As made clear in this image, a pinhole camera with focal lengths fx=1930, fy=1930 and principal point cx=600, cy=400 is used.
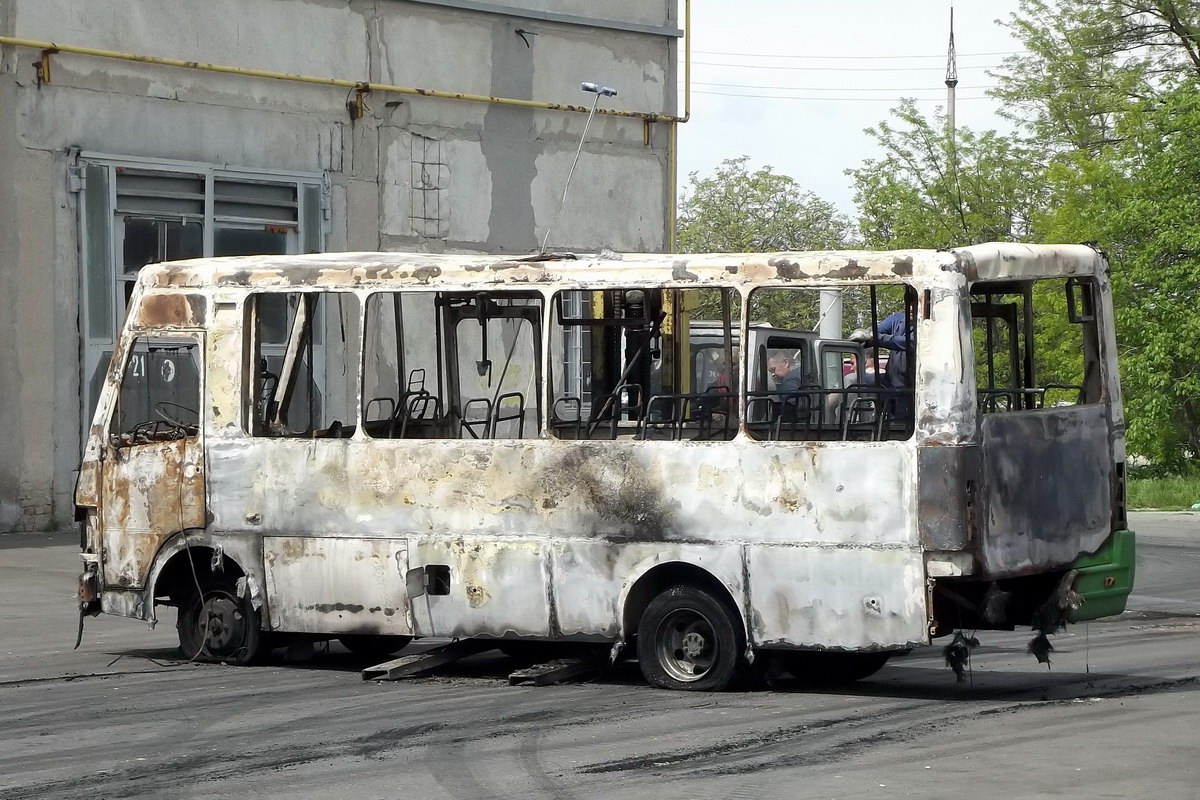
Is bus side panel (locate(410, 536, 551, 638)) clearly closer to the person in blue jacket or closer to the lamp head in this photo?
the person in blue jacket

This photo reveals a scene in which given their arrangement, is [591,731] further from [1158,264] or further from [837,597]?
[1158,264]

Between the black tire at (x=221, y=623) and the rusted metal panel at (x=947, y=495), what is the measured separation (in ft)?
14.8

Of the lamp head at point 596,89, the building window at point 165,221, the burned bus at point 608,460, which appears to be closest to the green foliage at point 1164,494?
the lamp head at point 596,89

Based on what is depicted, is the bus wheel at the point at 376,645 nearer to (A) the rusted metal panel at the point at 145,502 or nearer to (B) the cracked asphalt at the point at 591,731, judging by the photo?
(B) the cracked asphalt at the point at 591,731

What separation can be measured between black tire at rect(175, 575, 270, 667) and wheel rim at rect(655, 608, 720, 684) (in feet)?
9.27

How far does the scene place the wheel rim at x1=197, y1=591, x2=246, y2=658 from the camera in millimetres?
12523

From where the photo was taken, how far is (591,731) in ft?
31.3

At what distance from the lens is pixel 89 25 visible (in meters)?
22.6

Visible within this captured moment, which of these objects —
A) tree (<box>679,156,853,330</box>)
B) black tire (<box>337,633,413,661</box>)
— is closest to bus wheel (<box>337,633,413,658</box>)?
black tire (<box>337,633,413,661</box>)

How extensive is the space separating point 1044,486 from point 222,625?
535 centimetres

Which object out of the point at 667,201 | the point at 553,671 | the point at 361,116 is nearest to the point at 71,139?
the point at 361,116

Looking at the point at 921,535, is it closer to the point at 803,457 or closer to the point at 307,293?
the point at 803,457

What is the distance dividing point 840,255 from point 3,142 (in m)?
13.7

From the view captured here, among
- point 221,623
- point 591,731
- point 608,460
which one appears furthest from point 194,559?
point 591,731
